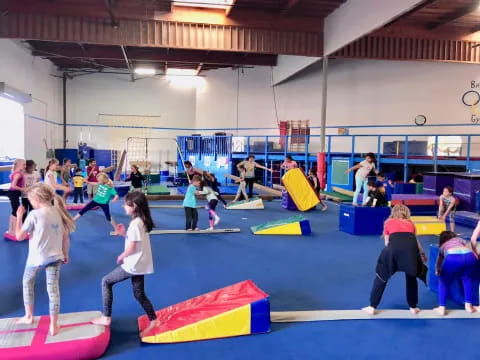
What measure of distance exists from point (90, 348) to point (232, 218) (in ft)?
24.7

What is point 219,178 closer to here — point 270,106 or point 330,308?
point 270,106

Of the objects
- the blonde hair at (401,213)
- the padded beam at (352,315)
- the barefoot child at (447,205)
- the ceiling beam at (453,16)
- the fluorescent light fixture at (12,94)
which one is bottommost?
the padded beam at (352,315)

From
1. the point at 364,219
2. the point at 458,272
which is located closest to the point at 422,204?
the point at 364,219

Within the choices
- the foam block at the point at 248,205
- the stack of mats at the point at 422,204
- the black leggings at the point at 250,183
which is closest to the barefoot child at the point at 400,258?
the stack of mats at the point at 422,204

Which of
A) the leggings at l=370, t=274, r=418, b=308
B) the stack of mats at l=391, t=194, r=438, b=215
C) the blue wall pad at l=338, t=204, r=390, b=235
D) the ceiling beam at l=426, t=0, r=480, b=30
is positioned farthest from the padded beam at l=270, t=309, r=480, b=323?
the ceiling beam at l=426, t=0, r=480, b=30

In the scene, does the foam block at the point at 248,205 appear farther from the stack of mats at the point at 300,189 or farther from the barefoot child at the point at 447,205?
the barefoot child at the point at 447,205

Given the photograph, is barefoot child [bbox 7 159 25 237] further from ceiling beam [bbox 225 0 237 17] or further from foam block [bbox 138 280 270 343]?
ceiling beam [bbox 225 0 237 17]

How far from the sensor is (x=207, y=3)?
13.6 meters

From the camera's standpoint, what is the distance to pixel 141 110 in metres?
26.5

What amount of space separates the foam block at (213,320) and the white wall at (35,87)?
50.7ft

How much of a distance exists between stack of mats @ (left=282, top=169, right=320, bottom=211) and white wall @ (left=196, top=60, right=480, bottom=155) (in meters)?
7.21

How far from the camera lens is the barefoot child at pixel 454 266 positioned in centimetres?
437

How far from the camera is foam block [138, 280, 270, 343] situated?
3.81 m

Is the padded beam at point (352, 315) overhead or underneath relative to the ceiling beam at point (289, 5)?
underneath
